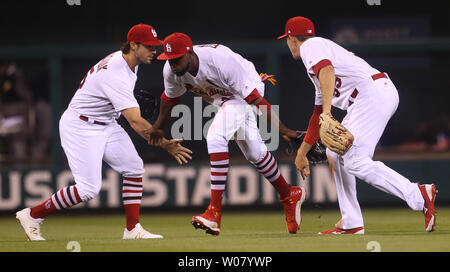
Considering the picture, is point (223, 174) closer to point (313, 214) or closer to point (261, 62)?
point (313, 214)

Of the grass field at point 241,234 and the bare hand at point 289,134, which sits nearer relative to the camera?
the grass field at point 241,234

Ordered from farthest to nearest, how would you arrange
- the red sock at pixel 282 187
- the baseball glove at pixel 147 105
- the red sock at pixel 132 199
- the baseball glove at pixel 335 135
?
1. the baseball glove at pixel 147 105
2. the red sock at pixel 282 187
3. the red sock at pixel 132 199
4. the baseball glove at pixel 335 135

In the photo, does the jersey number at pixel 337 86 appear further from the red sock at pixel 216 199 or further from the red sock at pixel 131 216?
the red sock at pixel 131 216

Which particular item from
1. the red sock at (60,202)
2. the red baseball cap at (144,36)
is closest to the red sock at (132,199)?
the red sock at (60,202)

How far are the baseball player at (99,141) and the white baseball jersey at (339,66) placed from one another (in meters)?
1.35

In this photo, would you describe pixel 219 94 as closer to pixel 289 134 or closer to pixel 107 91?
pixel 289 134

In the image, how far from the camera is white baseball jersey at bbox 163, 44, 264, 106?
7.16 m

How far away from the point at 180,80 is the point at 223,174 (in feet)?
3.03

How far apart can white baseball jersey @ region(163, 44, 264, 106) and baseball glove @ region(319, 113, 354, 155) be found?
29.7 inches

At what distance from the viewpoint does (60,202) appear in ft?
24.0

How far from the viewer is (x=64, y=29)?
15.5m

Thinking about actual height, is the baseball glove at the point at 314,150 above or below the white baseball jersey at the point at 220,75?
below

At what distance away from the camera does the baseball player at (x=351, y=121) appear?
22.3 ft

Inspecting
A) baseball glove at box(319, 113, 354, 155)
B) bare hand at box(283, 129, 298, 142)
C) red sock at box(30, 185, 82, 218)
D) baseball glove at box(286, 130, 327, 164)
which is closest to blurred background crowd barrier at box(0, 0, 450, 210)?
baseball glove at box(286, 130, 327, 164)
